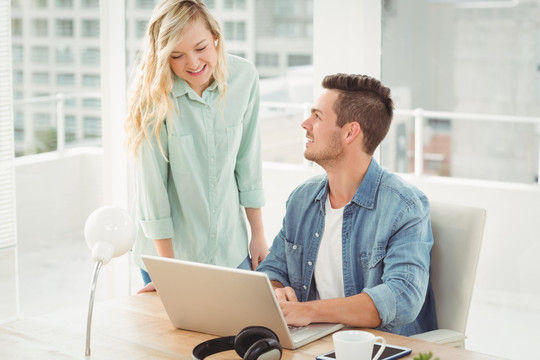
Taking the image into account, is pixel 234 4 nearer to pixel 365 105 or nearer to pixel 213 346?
pixel 365 105

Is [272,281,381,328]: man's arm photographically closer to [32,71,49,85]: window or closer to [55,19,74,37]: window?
[32,71,49,85]: window

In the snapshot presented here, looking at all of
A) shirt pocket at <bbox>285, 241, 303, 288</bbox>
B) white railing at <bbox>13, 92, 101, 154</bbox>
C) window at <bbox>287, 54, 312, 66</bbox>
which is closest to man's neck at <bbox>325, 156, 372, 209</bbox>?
shirt pocket at <bbox>285, 241, 303, 288</bbox>

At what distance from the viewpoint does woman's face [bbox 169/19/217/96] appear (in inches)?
92.4

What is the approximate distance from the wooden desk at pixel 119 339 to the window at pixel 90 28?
230cm

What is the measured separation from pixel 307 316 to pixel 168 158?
0.88 m

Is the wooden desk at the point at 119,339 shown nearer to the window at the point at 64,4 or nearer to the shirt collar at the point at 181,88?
the shirt collar at the point at 181,88

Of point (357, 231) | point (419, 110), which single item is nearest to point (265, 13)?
point (419, 110)

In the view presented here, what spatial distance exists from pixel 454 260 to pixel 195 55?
939mm

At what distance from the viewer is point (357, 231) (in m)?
2.04

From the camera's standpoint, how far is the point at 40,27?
3832mm

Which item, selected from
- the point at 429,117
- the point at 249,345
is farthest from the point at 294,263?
the point at 429,117

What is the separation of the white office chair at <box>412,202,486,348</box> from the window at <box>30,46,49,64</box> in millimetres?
Answer: 2392

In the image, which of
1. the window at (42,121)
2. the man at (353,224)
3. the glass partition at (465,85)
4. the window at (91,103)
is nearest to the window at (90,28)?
the window at (91,103)

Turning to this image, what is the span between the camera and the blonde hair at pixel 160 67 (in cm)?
234
